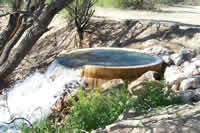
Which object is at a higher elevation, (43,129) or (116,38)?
(43,129)

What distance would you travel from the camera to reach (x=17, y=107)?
6.61 meters

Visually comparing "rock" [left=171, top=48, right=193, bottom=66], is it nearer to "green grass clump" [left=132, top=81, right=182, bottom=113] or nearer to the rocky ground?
the rocky ground

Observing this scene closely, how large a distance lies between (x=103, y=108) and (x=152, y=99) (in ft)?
2.36

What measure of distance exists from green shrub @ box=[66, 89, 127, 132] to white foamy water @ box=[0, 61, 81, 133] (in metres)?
2.26

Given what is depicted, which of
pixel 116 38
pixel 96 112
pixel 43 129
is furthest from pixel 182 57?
pixel 43 129

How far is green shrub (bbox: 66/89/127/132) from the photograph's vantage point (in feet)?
11.5

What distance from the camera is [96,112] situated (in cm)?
363

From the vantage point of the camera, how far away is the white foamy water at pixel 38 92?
6.26 metres

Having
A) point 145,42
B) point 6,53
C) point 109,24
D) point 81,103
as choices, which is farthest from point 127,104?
point 109,24

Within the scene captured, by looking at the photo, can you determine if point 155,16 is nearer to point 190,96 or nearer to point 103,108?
point 190,96

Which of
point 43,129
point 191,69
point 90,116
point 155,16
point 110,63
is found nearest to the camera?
point 43,129

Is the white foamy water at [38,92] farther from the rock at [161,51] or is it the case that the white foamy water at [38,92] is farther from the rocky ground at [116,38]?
the rock at [161,51]

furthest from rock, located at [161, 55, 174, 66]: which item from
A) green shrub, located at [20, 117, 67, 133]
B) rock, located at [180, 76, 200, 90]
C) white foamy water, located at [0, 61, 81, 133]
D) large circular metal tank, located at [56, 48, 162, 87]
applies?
green shrub, located at [20, 117, 67, 133]

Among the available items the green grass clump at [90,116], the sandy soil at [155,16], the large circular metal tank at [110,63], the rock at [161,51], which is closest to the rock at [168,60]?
the large circular metal tank at [110,63]
